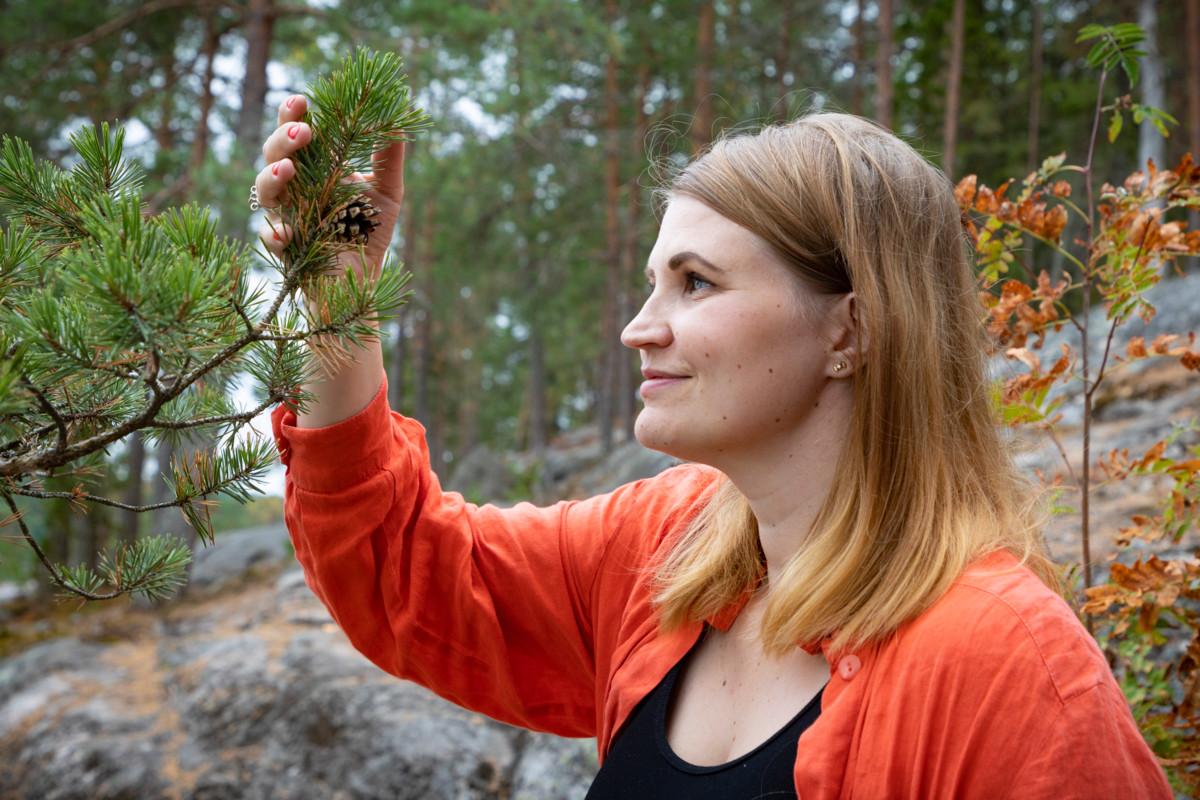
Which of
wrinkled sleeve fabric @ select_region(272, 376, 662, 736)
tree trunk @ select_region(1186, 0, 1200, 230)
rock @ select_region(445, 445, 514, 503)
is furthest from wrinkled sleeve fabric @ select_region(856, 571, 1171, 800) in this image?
rock @ select_region(445, 445, 514, 503)

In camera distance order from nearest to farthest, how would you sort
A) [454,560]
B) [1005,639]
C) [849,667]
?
[1005,639]
[849,667]
[454,560]

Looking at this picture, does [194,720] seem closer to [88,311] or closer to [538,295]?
[88,311]

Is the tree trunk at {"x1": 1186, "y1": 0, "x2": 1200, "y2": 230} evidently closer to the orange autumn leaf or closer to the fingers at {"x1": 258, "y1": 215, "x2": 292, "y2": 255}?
the orange autumn leaf

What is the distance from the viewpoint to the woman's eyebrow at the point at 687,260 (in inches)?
64.1

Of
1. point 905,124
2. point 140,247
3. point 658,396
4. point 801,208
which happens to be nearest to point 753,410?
point 658,396

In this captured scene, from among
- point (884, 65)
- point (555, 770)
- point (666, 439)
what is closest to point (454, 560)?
point (666, 439)

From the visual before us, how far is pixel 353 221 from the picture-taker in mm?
1229

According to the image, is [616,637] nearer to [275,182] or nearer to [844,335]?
[844,335]

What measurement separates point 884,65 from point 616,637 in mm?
8305

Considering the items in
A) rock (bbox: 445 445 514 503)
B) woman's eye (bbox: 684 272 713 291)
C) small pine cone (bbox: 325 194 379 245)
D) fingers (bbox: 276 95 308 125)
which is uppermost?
fingers (bbox: 276 95 308 125)

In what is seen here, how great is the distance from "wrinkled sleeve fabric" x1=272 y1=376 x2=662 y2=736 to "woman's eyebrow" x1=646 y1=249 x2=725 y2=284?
579 millimetres

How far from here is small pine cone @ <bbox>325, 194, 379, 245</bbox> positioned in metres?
1.20

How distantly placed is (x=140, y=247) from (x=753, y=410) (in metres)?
0.99

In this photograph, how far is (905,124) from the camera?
1445cm
